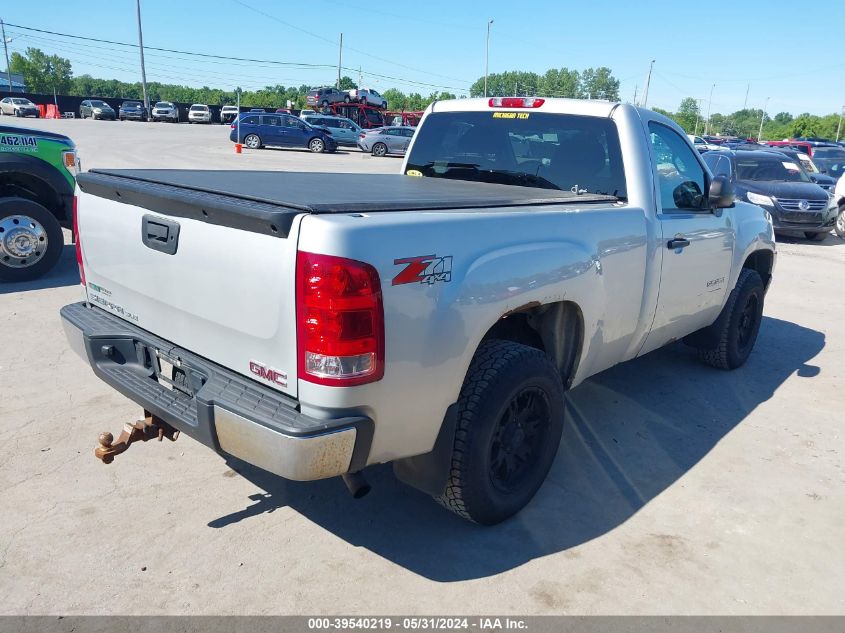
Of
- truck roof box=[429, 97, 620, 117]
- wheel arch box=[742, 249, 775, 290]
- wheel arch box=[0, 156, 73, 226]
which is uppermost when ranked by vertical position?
truck roof box=[429, 97, 620, 117]

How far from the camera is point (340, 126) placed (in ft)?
115

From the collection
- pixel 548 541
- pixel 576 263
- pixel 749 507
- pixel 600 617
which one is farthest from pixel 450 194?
pixel 749 507

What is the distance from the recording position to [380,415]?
8.05ft

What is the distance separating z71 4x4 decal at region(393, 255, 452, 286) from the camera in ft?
7.75

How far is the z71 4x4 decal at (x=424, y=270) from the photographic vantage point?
7.75 ft

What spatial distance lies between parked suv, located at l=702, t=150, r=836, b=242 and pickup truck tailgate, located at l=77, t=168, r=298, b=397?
38.5ft

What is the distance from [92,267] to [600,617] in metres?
2.93

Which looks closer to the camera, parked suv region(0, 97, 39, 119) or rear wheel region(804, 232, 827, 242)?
rear wheel region(804, 232, 827, 242)

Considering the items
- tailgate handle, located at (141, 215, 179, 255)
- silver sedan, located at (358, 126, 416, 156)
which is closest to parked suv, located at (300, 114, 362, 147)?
silver sedan, located at (358, 126, 416, 156)

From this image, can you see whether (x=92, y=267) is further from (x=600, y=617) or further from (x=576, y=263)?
(x=600, y=617)

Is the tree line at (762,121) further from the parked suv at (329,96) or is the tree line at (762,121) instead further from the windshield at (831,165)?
the parked suv at (329,96)

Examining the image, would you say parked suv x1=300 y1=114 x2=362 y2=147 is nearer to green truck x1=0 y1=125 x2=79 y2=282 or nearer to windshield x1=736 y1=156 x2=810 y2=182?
windshield x1=736 y1=156 x2=810 y2=182

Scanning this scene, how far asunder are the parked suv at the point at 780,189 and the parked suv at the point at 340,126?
2378 cm

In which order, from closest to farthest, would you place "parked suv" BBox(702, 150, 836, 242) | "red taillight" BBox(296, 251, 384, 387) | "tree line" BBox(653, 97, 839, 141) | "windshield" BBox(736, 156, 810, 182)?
"red taillight" BBox(296, 251, 384, 387), "parked suv" BBox(702, 150, 836, 242), "windshield" BBox(736, 156, 810, 182), "tree line" BBox(653, 97, 839, 141)
